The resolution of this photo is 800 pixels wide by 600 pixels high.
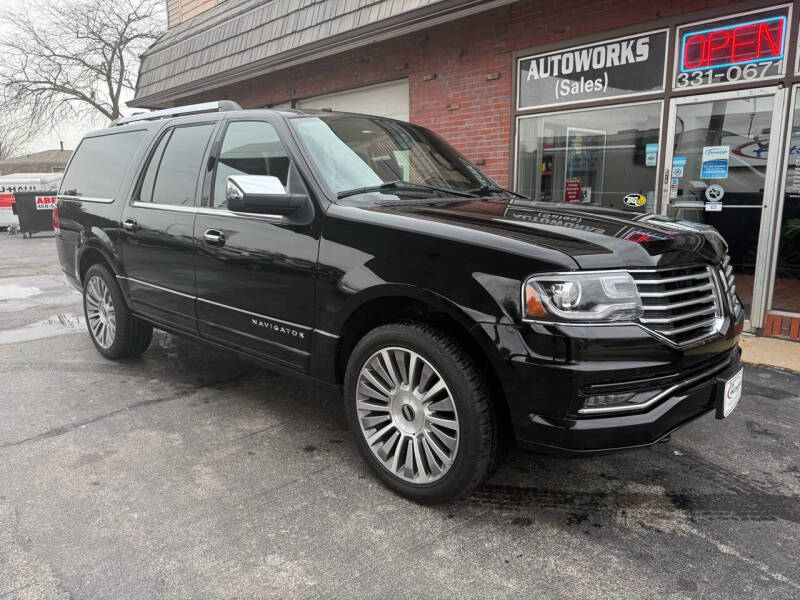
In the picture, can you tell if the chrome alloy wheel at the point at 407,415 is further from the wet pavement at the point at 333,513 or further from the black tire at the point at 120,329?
the black tire at the point at 120,329

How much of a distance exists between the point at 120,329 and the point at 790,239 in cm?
602

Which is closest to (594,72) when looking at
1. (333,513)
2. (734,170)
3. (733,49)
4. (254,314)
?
(733,49)

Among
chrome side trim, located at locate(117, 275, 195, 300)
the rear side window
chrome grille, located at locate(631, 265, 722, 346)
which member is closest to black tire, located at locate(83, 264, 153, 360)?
chrome side trim, located at locate(117, 275, 195, 300)

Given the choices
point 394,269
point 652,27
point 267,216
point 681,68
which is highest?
point 652,27

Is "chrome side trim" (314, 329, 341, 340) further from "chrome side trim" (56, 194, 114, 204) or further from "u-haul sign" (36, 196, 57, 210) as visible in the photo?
"u-haul sign" (36, 196, 57, 210)

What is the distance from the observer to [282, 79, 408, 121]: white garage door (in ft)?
27.6

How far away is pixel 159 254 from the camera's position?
12.8 ft

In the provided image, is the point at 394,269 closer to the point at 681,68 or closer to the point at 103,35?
the point at 681,68

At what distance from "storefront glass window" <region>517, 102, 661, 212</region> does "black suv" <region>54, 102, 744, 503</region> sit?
3.03 meters

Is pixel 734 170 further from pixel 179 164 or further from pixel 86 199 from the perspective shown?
pixel 86 199

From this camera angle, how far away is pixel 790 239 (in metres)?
5.52

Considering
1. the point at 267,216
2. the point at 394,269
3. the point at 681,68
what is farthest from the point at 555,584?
the point at 681,68

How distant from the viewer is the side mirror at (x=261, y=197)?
285cm

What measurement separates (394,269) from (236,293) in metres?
1.20
